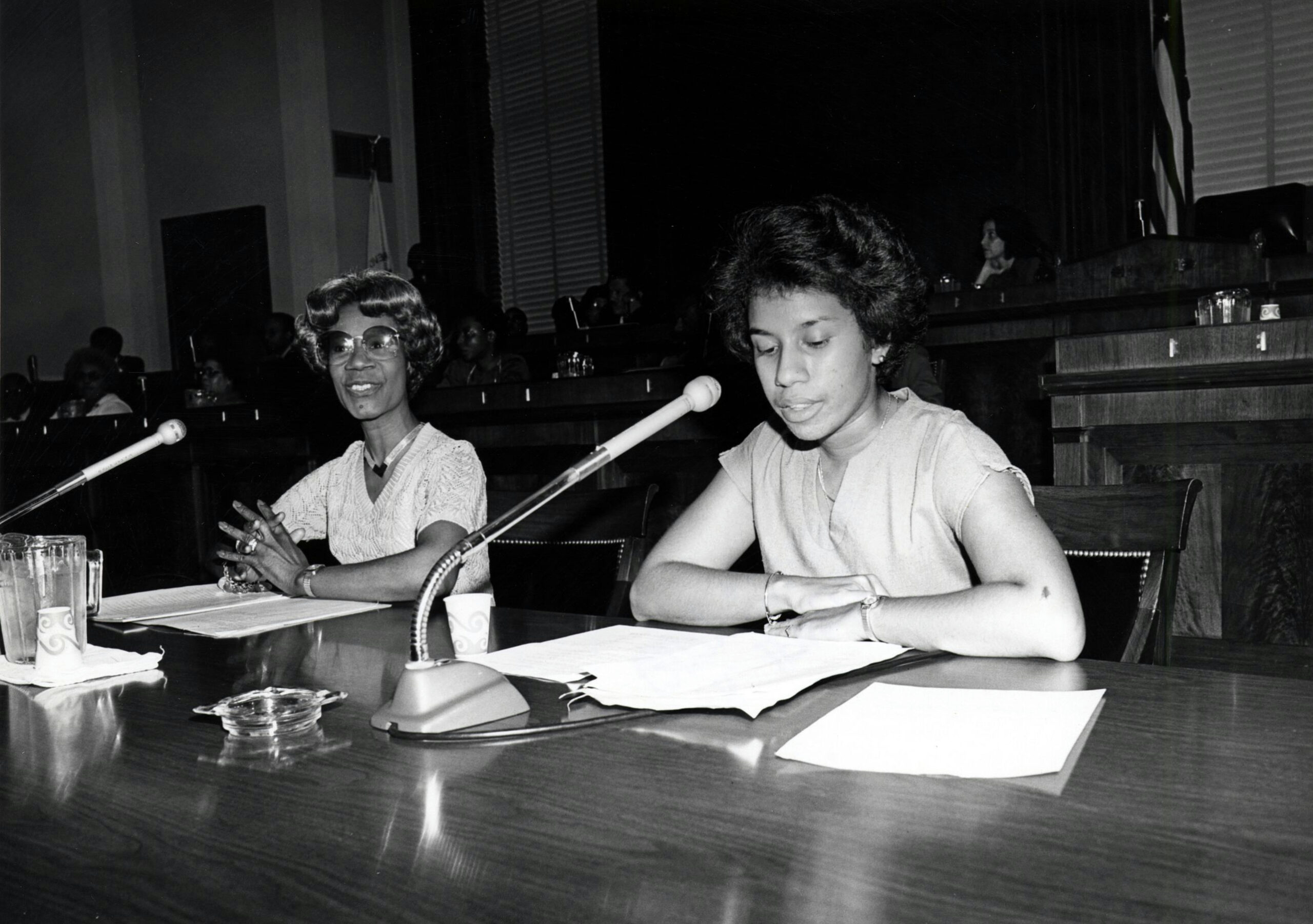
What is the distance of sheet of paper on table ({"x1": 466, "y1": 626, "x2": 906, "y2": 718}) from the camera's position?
109 cm

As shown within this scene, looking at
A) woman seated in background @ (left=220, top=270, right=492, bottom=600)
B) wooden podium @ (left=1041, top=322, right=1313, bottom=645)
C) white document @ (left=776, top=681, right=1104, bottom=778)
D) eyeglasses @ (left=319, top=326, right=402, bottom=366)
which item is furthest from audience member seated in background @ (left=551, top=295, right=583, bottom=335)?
white document @ (left=776, top=681, right=1104, bottom=778)

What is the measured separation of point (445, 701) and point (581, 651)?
1.10 feet

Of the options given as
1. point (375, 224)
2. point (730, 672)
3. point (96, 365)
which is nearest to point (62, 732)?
point (730, 672)

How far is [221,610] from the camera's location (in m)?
1.81

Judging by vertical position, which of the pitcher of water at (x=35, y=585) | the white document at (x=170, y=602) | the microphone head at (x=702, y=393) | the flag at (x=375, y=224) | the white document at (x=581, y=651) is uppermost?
the flag at (x=375, y=224)

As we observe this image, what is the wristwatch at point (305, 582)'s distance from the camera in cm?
194

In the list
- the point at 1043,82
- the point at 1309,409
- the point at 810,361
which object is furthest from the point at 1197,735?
the point at 1043,82

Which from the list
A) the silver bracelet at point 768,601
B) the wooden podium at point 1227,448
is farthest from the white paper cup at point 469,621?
the wooden podium at point 1227,448

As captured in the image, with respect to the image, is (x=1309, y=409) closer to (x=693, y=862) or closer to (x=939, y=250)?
(x=693, y=862)

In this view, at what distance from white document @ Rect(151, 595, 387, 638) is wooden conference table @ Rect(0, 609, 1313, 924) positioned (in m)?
0.47

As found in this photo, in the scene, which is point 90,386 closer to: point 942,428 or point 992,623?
point 942,428

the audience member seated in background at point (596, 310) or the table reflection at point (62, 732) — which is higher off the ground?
the audience member seated in background at point (596, 310)

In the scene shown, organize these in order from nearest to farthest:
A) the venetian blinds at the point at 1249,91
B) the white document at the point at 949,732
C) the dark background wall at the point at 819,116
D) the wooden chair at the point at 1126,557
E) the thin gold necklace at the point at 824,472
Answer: the white document at the point at 949,732 < the wooden chair at the point at 1126,557 < the thin gold necklace at the point at 824,472 < the venetian blinds at the point at 1249,91 < the dark background wall at the point at 819,116

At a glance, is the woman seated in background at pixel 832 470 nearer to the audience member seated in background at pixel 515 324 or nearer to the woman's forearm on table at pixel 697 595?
the woman's forearm on table at pixel 697 595
